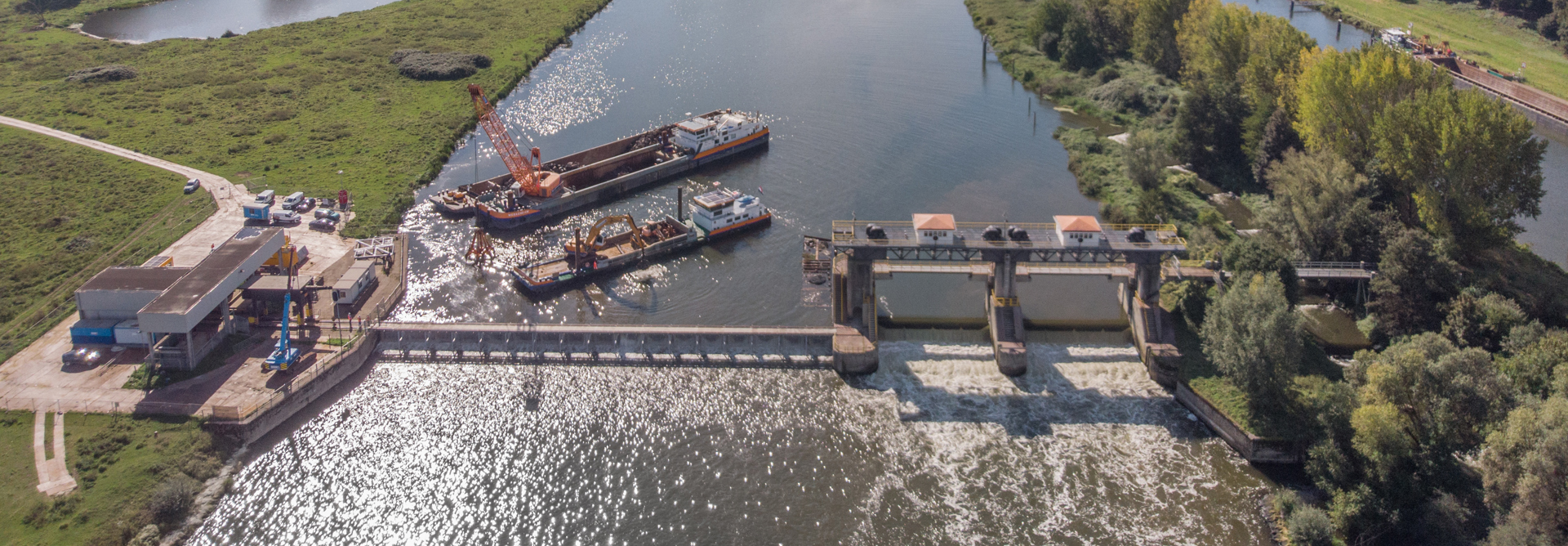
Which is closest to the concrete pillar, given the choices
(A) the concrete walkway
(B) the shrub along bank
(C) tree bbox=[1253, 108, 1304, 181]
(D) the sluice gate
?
(B) the shrub along bank

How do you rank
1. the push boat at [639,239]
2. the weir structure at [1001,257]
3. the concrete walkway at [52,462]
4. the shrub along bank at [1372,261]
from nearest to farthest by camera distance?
the shrub along bank at [1372,261]
the concrete walkway at [52,462]
the weir structure at [1001,257]
the push boat at [639,239]

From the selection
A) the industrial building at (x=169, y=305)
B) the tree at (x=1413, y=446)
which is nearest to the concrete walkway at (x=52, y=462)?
the industrial building at (x=169, y=305)

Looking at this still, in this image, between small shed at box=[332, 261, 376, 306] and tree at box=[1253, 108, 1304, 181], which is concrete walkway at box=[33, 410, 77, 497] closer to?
small shed at box=[332, 261, 376, 306]

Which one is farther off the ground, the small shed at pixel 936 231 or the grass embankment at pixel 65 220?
the small shed at pixel 936 231

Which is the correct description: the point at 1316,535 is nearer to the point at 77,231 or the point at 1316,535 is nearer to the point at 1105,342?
the point at 1105,342

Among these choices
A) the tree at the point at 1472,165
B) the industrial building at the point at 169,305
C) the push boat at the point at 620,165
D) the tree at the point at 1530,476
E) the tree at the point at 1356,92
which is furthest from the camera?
the push boat at the point at 620,165

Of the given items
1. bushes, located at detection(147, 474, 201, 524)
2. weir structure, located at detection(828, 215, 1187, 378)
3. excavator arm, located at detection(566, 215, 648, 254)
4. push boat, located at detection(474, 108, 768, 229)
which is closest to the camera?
bushes, located at detection(147, 474, 201, 524)

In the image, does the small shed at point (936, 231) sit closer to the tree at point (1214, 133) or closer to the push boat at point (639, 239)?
the push boat at point (639, 239)

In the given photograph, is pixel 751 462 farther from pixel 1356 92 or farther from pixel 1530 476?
pixel 1356 92
